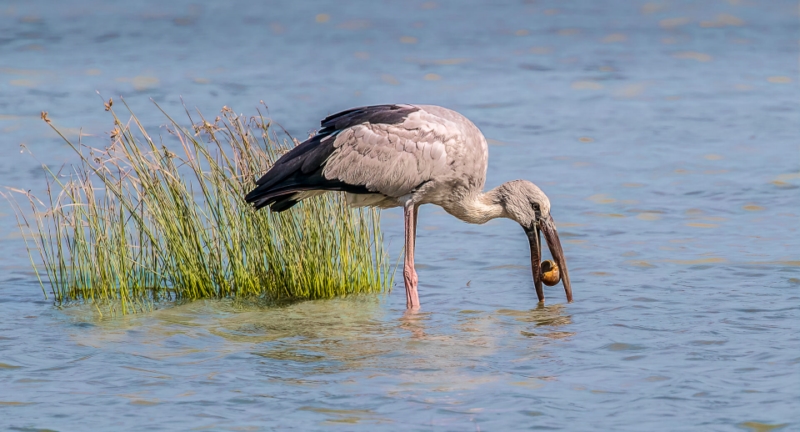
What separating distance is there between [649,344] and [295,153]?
8.98 ft

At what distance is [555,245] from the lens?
9.25m

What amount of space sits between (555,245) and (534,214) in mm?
281

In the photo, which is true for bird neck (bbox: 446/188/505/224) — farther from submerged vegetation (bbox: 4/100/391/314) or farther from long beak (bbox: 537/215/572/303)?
submerged vegetation (bbox: 4/100/391/314)

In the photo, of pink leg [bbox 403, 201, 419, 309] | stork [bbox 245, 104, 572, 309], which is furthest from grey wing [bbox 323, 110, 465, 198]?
pink leg [bbox 403, 201, 419, 309]

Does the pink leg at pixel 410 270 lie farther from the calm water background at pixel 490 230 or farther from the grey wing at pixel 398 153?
the grey wing at pixel 398 153

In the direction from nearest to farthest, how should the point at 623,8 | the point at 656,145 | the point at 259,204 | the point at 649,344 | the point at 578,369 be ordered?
the point at 578,369 < the point at 649,344 < the point at 259,204 < the point at 656,145 < the point at 623,8

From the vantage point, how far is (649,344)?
792 centimetres

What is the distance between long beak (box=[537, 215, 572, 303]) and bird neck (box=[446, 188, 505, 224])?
0.32 m

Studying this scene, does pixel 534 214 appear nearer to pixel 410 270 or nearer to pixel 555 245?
pixel 555 245

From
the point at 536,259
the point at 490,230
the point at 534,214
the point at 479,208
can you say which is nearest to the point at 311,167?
the point at 479,208

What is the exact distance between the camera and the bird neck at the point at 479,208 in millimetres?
9133

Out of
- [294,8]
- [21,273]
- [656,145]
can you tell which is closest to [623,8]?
[294,8]

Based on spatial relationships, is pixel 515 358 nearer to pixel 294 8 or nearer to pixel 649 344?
pixel 649 344

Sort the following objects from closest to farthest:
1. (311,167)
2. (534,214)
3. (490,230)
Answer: (311,167)
(534,214)
(490,230)
